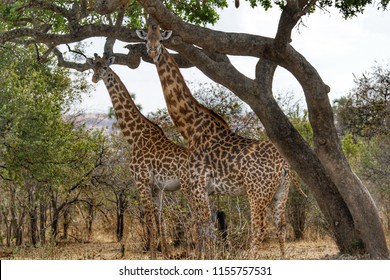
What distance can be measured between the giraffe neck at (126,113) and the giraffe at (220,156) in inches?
27.5

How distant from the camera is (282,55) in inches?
380

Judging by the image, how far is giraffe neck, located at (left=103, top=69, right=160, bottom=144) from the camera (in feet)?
34.1

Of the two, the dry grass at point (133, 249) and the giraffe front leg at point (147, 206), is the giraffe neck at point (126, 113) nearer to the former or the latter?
the giraffe front leg at point (147, 206)

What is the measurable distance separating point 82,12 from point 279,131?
3442mm

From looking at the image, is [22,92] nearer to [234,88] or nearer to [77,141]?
[77,141]

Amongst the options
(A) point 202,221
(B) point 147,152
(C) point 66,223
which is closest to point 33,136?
(B) point 147,152

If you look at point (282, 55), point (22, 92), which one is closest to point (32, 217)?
point (22, 92)

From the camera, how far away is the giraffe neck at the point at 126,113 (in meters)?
Result: 10.4

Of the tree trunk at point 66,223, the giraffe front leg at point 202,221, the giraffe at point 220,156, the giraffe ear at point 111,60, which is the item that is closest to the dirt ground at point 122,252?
the giraffe front leg at point 202,221

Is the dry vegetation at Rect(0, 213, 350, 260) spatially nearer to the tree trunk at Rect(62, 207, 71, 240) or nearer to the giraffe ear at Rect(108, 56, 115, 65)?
the tree trunk at Rect(62, 207, 71, 240)

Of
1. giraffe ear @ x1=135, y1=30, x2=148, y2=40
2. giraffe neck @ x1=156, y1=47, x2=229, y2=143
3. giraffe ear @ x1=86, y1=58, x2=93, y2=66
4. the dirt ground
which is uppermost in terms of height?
giraffe ear @ x1=86, y1=58, x2=93, y2=66

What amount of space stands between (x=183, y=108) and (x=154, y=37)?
107 centimetres

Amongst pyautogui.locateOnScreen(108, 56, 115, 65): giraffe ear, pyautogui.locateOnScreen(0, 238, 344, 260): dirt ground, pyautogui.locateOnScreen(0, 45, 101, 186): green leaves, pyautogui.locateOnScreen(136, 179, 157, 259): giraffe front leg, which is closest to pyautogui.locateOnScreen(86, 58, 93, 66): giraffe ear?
pyautogui.locateOnScreen(108, 56, 115, 65): giraffe ear

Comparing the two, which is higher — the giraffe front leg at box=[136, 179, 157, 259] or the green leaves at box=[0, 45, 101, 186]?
the green leaves at box=[0, 45, 101, 186]
